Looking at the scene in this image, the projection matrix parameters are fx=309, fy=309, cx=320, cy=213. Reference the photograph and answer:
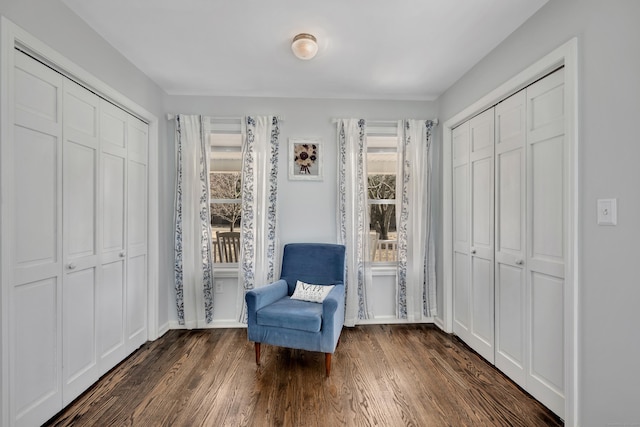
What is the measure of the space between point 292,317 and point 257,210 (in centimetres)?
127

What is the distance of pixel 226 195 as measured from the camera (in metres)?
3.41

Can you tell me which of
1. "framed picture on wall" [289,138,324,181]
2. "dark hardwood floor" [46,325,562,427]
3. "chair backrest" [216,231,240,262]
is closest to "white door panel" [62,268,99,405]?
"dark hardwood floor" [46,325,562,427]

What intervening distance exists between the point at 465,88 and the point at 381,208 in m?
1.43

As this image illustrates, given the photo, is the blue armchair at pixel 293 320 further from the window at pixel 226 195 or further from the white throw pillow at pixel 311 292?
the window at pixel 226 195

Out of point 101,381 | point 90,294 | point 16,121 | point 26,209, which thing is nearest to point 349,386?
point 101,381

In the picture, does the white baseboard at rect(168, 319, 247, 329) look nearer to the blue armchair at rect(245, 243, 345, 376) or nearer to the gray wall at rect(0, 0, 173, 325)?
the gray wall at rect(0, 0, 173, 325)

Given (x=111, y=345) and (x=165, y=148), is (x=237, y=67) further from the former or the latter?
(x=111, y=345)

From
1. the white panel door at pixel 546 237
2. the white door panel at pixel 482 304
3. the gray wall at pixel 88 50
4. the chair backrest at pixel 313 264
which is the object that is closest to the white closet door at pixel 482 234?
the white door panel at pixel 482 304

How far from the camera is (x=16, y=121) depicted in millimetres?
1594

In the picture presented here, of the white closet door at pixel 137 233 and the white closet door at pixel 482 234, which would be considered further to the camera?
the white closet door at pixel 137 233

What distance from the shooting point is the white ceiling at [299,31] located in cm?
193

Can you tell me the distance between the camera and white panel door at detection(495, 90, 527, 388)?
2.17m
